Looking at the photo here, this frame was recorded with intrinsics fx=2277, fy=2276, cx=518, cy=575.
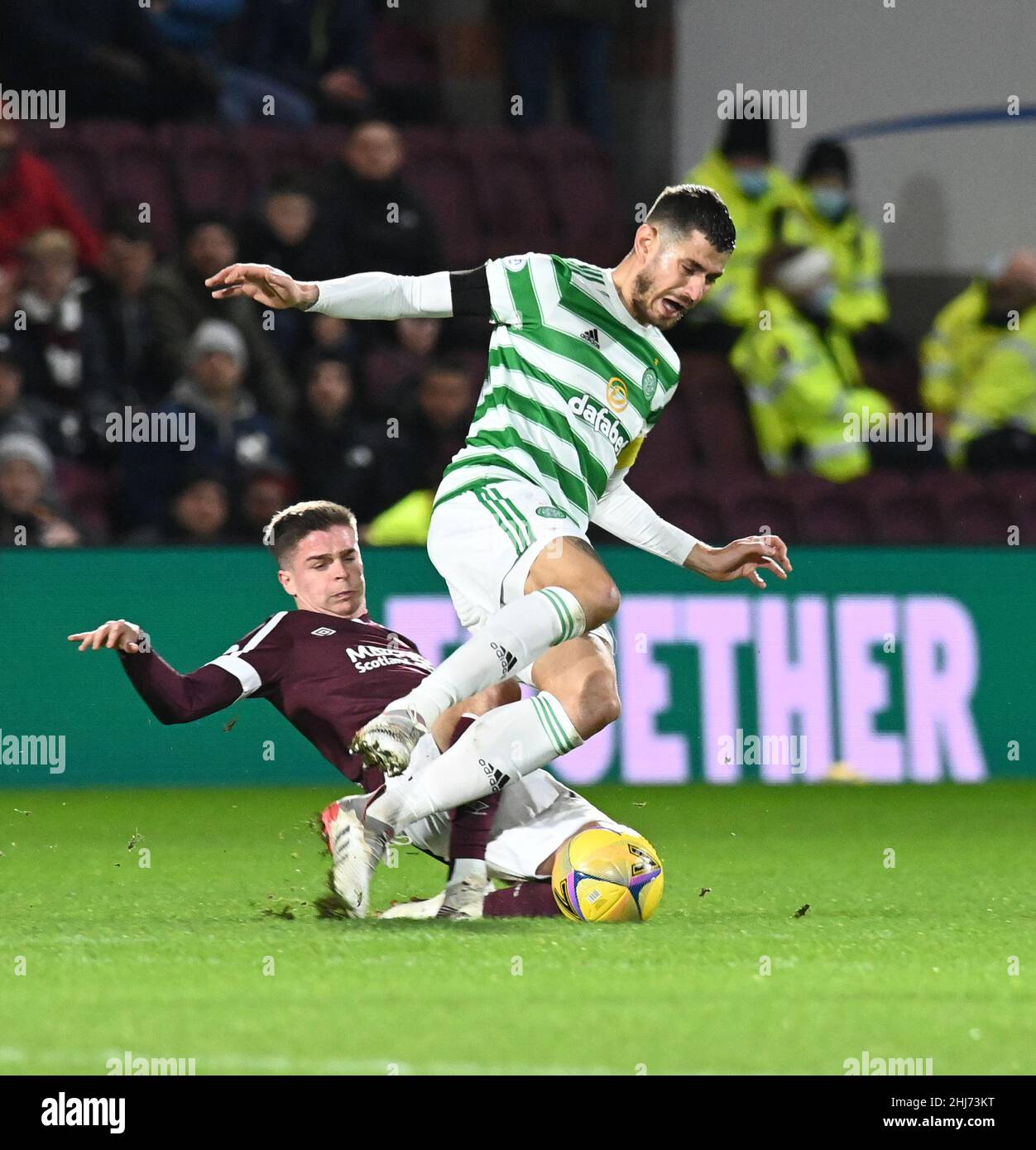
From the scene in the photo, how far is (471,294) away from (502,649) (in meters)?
1.04

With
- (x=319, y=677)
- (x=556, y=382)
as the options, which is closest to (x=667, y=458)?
(x=319, y=677)

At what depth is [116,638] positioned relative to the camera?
220 inches

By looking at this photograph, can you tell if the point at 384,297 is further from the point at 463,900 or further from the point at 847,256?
the point at 847,256

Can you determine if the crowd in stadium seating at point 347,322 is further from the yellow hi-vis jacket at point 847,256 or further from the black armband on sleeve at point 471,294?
the black armband on sleeve at point 471,294

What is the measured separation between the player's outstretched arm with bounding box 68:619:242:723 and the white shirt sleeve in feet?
3.06

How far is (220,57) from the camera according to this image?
12922 mm

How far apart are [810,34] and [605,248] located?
2.01 metres

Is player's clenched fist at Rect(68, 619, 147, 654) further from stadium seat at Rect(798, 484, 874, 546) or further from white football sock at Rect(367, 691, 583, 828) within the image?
stadium seat at Rect(798, 484, 874, 546)

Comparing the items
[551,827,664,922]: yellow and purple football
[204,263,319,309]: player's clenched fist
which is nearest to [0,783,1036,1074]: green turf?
[551,827,664,922]: yellow and purple football

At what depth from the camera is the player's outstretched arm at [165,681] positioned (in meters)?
5.62

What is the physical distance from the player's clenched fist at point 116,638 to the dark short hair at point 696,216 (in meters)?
1.70

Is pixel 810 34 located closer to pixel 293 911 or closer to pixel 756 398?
pixel 756 398

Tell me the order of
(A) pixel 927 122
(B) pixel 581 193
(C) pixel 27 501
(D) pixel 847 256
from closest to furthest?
1. (C) pixel 27 501
2. (D) pixel 847 256
3. (B) pixel 581 193
4. (A) pixel 927 122

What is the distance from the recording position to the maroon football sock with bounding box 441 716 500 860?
5.67m
